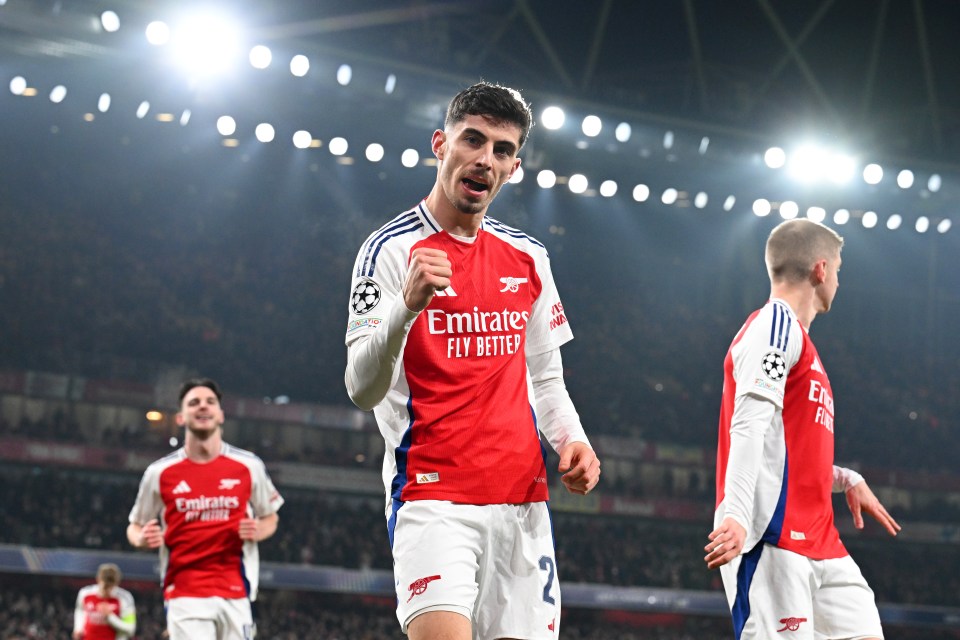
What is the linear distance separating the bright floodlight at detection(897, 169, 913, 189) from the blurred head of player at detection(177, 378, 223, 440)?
54.0 feet

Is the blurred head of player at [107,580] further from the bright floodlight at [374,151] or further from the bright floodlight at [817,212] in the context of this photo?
the bright floodlight at [817,212]

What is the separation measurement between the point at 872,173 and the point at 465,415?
18.3 m

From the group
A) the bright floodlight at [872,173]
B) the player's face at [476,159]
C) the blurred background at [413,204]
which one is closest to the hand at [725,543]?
the player's face at [476,159]

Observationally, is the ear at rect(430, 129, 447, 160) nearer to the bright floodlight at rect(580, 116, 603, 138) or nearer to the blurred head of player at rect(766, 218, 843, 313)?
the blurred head of player at rect(766, 218, 843, 313)

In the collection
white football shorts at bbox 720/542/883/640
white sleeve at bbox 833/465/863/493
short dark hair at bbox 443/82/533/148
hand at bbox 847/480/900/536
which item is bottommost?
white football shorts at bbox 720/542/883/640

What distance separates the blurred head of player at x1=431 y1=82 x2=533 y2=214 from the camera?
3.50 metres

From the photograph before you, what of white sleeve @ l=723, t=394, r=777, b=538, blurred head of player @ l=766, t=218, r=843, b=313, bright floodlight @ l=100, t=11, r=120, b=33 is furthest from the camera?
bright floodlight @ l=100, t=11, r=120, b=33

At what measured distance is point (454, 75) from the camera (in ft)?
54.6

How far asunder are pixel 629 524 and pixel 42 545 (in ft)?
48.1

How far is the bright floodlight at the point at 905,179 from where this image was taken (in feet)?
65.9

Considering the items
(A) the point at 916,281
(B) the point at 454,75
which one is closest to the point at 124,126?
(B) the point at 454,75

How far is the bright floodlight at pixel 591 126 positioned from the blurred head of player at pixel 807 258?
543 inches

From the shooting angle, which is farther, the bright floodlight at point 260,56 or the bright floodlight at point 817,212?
the bright floodlight at point 817,212

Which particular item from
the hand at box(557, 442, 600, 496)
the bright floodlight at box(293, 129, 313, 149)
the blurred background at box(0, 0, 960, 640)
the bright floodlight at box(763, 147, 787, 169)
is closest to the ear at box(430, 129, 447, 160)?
the hand at box(557, 442, 600, 496)
